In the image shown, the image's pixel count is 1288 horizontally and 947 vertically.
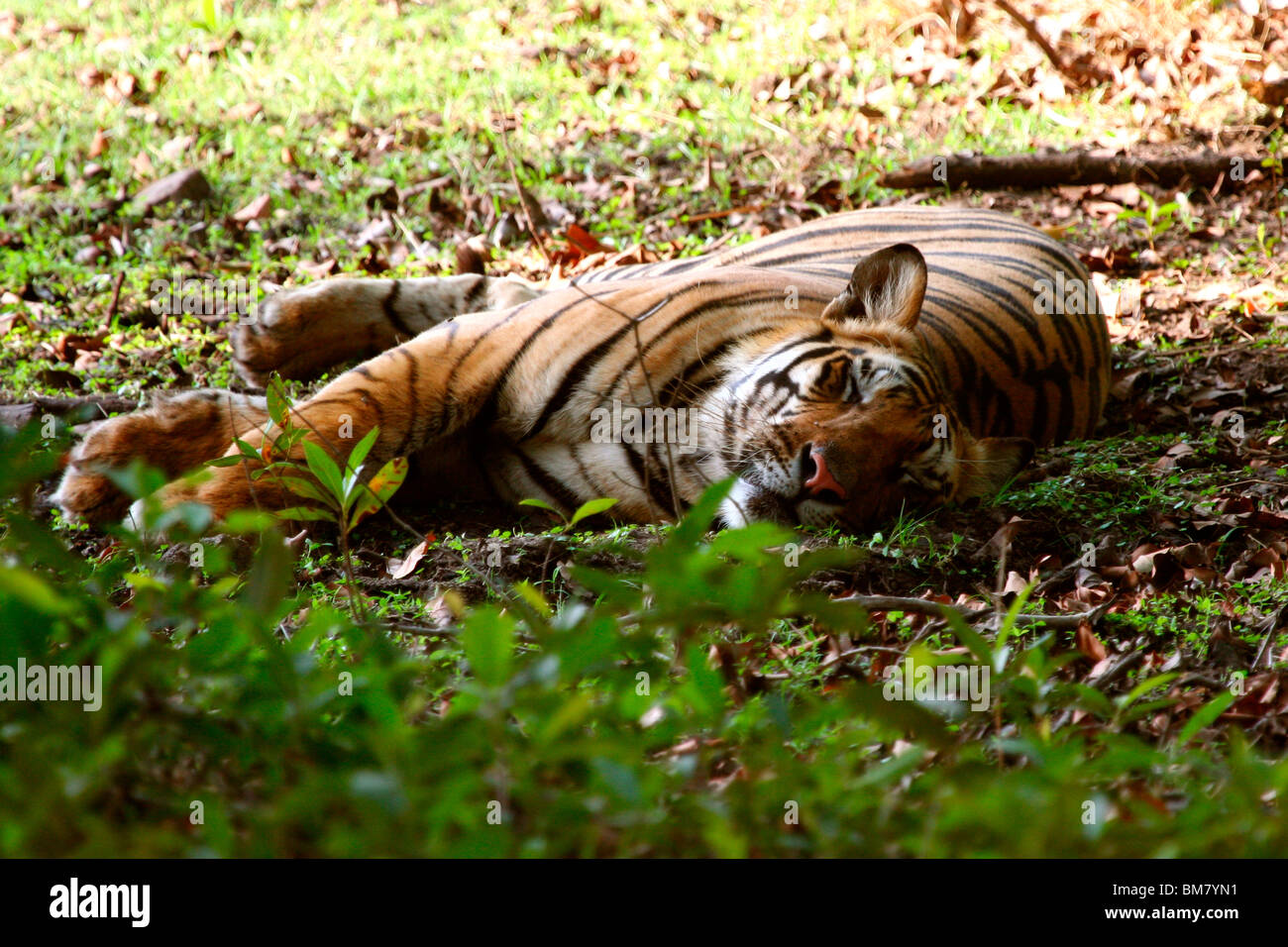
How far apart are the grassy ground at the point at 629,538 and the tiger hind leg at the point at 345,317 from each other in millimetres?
220

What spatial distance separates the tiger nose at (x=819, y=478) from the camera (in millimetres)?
2926

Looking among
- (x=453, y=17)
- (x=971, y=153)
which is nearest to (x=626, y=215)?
(x=971, y=153)

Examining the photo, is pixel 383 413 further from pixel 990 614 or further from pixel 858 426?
pixel 990 614

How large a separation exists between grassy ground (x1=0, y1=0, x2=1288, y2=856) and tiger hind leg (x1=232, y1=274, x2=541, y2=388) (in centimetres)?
22

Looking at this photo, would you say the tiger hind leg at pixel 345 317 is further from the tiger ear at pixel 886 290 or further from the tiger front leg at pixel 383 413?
the tiger ear at pixel 886 290

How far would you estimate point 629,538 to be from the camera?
9.66ft

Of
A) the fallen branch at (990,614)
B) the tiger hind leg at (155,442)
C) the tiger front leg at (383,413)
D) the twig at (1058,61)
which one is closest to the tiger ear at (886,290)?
the tiger front leg at (383,413)

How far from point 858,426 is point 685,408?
1.83ft

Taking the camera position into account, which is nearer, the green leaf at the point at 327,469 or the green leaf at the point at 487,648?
the green leaf at the point at 487,648

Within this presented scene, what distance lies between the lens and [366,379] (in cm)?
319

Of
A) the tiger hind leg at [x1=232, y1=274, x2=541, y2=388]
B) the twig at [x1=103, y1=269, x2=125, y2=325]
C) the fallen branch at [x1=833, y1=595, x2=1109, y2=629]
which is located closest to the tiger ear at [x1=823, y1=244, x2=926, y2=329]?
the fallen branch at [x1=833, y1=595, x2=1109, y2=629]

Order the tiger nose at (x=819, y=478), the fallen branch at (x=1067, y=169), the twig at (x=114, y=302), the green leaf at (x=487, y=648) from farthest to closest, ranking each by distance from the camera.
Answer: the fallen branch at (x=1067, y=169) → the twig at (x=114, y=302) → the tiger nose at (x=819, y=478) → the green leaf at (x=487, y=648)

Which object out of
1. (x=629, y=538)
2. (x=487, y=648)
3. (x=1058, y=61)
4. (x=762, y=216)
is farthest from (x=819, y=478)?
(x=1058, y=61)
